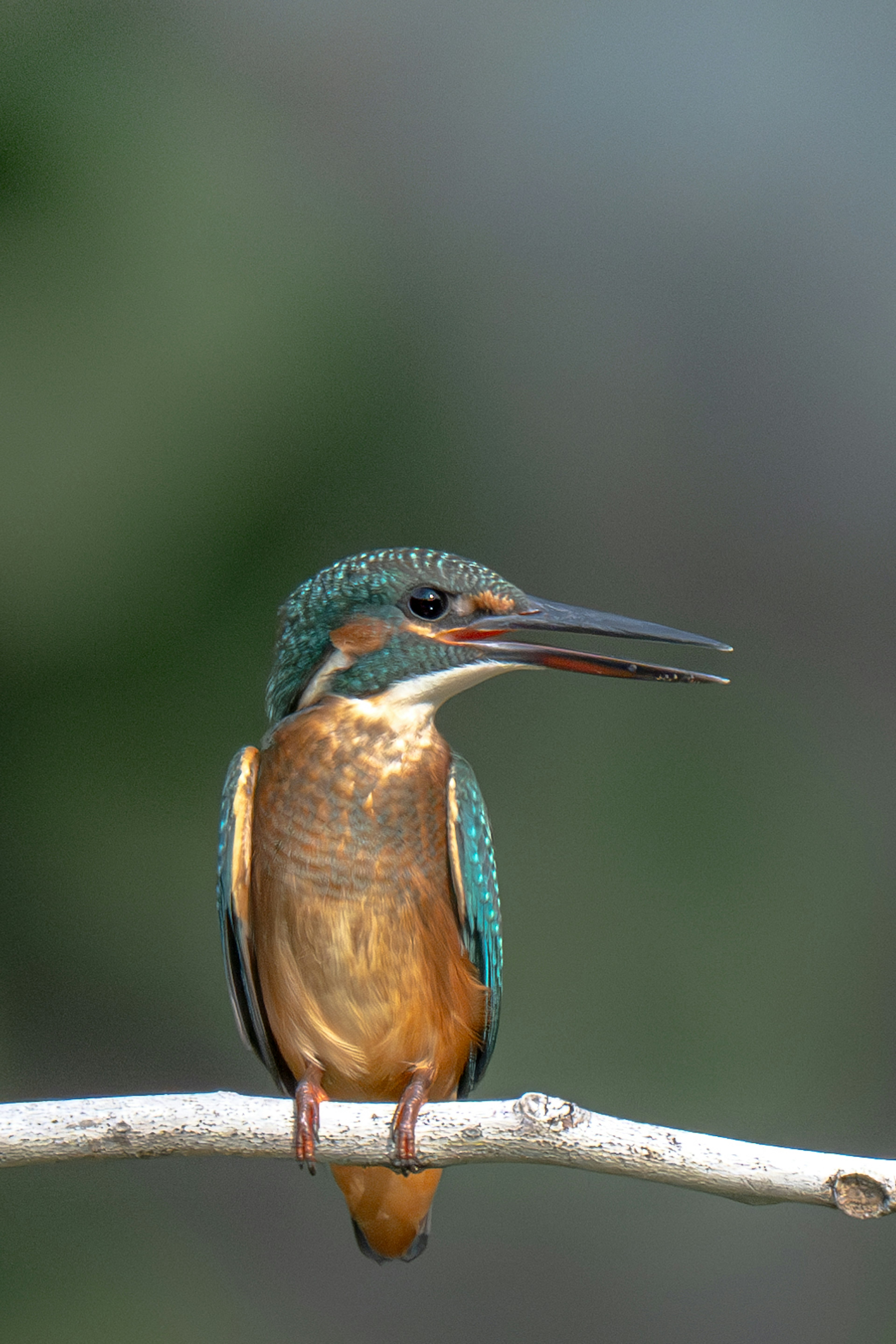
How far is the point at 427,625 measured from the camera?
996 millimetres

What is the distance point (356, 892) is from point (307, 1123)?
0.19 meters

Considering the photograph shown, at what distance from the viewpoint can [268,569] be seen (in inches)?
75.5

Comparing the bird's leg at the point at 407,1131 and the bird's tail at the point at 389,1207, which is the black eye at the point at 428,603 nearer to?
the bird's leg at the point at 407,1131

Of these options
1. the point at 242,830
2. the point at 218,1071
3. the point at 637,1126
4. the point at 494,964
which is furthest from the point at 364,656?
the point at 218,1071

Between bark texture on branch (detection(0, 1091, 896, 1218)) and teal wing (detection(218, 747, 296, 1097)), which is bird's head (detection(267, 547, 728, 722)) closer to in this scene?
teal wing (detection(218, 747, 296, 1097))

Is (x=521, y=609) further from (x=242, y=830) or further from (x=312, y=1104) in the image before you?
(x=312, y=1104)

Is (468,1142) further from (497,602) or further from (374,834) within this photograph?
(497,602)

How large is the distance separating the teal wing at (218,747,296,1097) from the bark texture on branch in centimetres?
19

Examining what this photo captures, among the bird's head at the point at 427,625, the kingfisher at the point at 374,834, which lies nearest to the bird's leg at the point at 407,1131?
the kingfisher at the point at 374,834

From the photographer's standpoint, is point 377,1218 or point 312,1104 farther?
point 377,1218

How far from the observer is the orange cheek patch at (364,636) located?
3.29 ft

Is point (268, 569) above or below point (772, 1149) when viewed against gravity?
above

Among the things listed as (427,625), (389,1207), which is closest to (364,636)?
(427,625)

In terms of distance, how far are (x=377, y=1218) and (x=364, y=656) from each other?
0.55 meters
